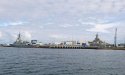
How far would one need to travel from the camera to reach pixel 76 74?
43562 mm

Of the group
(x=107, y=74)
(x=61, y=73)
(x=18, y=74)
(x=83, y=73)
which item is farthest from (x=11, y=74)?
(x=107, y=74)

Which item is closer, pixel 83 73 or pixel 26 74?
pixel 26 74

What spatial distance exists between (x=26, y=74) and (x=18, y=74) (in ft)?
4.28

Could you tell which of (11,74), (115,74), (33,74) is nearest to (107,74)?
(115,74)

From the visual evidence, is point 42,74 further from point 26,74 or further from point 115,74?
point 115,74

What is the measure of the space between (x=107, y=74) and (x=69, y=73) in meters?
6.59

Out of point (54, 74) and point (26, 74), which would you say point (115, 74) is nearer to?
point (54, 74)

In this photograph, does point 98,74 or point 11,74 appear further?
point 98,74

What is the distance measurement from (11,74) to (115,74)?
17.8 m

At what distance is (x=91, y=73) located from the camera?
148ft

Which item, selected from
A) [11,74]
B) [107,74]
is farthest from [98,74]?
[11,74]

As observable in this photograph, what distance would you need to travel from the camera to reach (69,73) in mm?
44406

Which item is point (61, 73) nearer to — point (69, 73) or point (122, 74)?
point (69, 73)

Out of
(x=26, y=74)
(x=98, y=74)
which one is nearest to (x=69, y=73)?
(x=98, y=74)
